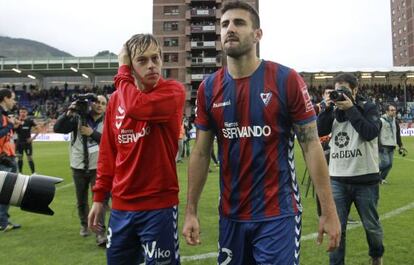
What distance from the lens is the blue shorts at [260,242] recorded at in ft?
9.03

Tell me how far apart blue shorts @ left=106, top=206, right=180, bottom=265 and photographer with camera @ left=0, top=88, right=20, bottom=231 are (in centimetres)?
487

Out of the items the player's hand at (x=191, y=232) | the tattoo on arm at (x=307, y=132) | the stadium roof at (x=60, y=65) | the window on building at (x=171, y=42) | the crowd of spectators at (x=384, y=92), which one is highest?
the window on building at (x=171, y=42)

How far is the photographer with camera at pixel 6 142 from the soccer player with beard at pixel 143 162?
4.62 m

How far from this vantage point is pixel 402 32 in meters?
103

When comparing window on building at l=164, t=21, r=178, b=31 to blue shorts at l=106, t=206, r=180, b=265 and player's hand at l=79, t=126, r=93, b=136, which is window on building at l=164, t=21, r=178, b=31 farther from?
blue shorts at l=106, t=206, r=180, b=265

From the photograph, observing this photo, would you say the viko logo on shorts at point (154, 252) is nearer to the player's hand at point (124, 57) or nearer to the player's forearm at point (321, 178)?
the player's forearm at point (321, 178)

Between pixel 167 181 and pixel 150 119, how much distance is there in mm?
448

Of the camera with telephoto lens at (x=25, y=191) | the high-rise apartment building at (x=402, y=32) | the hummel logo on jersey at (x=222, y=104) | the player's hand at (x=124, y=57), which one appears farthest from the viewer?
the high-rise apartment building at (x=402, y=32)

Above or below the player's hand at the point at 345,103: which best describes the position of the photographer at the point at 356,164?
below

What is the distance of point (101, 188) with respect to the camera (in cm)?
342

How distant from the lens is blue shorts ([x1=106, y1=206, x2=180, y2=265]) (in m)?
3.03

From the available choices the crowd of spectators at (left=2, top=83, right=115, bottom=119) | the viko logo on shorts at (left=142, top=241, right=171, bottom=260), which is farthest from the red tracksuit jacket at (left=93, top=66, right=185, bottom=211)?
the crowd of spectators at (left=2, top=83, right=115, bottom=119)

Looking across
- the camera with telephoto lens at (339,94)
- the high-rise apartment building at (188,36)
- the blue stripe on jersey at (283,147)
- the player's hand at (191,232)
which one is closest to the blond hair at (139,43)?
the blue stripe on jersey at (283,147)

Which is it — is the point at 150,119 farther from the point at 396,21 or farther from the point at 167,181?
the point at 396,21
